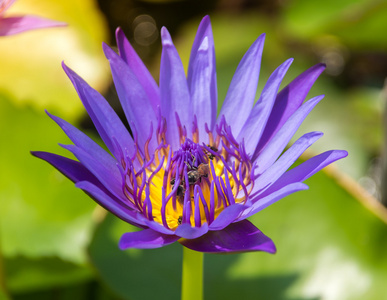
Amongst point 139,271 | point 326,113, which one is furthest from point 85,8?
point 139,271

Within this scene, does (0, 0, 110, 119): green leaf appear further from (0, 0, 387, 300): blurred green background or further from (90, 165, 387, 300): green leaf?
(90, 165, 387, 300): green leaf

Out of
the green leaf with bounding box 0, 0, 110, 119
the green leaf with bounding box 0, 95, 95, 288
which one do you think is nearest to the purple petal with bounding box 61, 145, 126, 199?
the green leaf with bounding box 0, 95, 95, 288

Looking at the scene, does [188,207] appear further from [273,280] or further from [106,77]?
[106,77]

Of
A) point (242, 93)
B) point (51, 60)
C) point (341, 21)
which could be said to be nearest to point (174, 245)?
point (242, 93)

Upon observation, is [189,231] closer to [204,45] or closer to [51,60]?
[204,45]

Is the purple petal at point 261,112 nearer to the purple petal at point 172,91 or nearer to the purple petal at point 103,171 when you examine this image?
the purple petal at point 172,91

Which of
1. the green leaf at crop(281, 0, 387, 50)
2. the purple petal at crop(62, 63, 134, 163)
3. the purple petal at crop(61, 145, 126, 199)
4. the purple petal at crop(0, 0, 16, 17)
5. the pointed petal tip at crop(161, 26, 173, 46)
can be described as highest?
the green leaf at crop(281, 0, 387, 50)

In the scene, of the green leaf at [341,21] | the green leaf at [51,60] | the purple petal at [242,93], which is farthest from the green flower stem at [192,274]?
the green leaf at [341,21]
